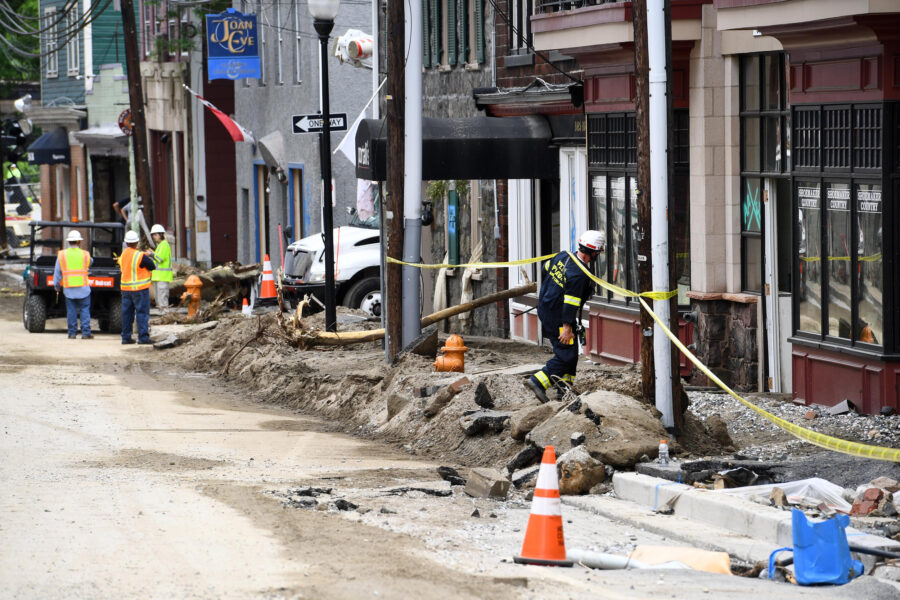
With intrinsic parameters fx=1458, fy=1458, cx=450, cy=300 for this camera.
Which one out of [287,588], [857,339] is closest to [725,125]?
[857,339]

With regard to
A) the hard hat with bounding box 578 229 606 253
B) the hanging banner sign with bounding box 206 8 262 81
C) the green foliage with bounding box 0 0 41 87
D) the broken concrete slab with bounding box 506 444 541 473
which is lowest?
the broken concrete slab with bounding box 506 444 541 473

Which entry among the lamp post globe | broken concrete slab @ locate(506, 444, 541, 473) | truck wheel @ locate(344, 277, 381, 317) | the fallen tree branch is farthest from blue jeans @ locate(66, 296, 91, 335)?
broken concrete slab @ locate(506, 444, 541, 473)

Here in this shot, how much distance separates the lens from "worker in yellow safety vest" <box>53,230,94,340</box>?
76.2 ft

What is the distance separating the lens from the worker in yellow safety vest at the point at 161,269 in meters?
25.9

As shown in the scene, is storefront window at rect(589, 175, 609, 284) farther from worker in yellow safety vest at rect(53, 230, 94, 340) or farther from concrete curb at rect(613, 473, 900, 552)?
worker in yellow safety vest at rect(53, 230, 94, 340)

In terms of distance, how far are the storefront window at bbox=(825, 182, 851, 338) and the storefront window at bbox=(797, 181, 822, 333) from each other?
0.44 ft

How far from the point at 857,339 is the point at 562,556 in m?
5.97

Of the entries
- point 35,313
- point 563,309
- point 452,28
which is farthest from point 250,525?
point 35,313

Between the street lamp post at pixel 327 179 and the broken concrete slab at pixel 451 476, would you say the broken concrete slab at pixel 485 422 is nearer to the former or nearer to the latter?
the broken concrete slab at pixel 451 476

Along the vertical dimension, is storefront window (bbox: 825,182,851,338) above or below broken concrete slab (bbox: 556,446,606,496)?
above

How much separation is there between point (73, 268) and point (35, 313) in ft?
5.84

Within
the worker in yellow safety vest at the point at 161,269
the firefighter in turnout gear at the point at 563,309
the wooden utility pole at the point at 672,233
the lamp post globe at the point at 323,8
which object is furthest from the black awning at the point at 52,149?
the wooden utility pole at the point at 672,233

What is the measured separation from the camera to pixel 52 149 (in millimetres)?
48375

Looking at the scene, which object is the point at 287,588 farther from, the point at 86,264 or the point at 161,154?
the point at 161,154
